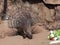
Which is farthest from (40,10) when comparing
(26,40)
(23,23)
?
(26,40)

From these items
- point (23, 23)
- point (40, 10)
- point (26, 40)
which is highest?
point (40, 10)

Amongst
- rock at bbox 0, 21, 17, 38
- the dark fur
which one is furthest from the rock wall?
rock at bbox 0, 21, 17, 38

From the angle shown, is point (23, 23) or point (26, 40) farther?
point (23, 23)

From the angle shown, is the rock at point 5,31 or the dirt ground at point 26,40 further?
the rock at point 5,31

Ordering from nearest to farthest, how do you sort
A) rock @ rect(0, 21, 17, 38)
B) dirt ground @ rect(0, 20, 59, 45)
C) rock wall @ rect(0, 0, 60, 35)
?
dirt ground @ rect(0, 20, 59, 45)
rock @ rect(0, 21, 17, 38)
rock wall @ rect(0, 0, 60, 35)

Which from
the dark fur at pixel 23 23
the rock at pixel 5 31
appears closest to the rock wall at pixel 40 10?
the dark fur at pixel 23 23

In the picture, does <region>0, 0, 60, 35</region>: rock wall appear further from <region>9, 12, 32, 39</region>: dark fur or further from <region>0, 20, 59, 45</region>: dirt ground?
<region>0, 20, 59, 45</region>: dirt ground

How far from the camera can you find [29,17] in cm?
249

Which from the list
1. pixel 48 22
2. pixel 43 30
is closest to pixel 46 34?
pixel 43 30

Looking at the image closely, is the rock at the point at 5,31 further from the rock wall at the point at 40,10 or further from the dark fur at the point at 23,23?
the rock wall at the point at 40,10

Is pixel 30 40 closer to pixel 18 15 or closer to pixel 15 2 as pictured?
pixel 18 15

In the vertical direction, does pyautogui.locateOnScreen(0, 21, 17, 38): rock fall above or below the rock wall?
below

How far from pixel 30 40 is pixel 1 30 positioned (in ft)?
1.28

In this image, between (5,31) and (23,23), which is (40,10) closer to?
(23,23)
